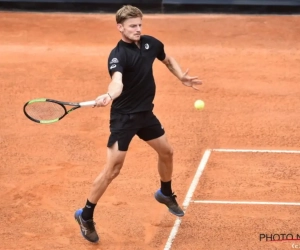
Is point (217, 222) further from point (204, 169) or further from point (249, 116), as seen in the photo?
point (249, 116)

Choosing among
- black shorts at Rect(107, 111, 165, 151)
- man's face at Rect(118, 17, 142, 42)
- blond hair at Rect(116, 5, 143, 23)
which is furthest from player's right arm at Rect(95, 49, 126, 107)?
black shorts at Rect(107, 111, 165, 151)

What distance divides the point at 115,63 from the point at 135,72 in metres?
0.28

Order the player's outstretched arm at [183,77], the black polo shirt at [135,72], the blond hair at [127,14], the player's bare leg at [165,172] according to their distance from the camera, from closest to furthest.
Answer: the blond hair at [127,14] < the black polo shirt at [135,72] < the player's bare leg at [165,172] < the player's outstretched arm at [183,77]

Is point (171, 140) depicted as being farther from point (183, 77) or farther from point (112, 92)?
point (112, 92)

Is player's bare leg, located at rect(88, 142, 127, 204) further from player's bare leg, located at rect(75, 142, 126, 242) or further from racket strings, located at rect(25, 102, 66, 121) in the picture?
racket strings, located at rect(25, 102, 66, 121)

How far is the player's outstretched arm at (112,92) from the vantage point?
7871mm

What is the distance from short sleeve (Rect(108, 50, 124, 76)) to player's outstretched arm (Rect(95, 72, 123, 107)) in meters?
0.07

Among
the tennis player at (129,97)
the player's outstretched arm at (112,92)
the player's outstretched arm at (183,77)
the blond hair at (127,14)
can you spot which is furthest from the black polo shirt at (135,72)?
the player's outstretched arm at (183,77)

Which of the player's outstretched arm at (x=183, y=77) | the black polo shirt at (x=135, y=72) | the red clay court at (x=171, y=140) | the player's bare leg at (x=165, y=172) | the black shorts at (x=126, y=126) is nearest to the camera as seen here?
the black polo shirt at (x=135, y=72)

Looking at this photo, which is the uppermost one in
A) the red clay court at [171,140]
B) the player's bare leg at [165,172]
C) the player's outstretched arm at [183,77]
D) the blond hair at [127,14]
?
the blond hair at [127,14]

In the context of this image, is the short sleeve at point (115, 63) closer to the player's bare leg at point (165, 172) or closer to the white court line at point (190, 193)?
the player's bare leg at point (165, 172)

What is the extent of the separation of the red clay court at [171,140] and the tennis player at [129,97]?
0.88m

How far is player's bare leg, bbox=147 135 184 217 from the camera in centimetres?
897

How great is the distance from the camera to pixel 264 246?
894 centimetres
